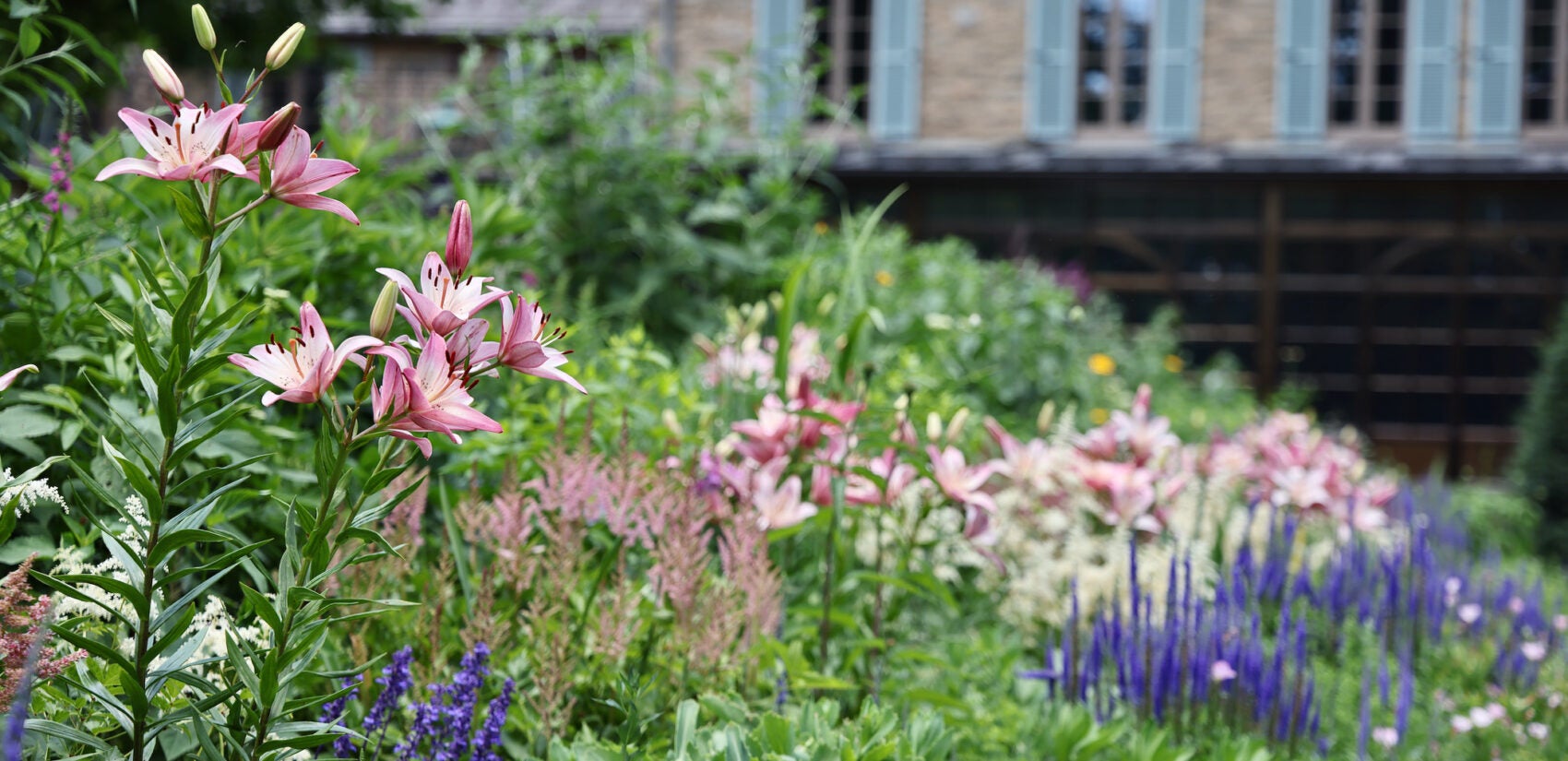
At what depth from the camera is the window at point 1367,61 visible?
13.3m

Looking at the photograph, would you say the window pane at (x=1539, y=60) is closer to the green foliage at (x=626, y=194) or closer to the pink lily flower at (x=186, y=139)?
the green foliage at (x=626, y=194)

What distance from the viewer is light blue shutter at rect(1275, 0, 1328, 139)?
13.1m

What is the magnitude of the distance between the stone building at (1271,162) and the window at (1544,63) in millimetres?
28

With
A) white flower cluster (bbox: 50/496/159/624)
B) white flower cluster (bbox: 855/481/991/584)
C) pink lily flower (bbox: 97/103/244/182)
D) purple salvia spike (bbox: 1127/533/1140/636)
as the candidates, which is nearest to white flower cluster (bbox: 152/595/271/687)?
white flower cluster (bbox: 50/496/159/624)

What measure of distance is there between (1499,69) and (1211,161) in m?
3.73

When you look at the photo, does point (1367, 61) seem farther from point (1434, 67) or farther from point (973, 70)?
point (973, 70)

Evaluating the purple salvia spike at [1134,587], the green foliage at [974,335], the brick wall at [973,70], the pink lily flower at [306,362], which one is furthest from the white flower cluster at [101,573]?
the brick wall at [973,70]

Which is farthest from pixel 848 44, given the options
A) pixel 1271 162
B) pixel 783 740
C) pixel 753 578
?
pixel 783 740

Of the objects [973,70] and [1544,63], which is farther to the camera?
[973,70]

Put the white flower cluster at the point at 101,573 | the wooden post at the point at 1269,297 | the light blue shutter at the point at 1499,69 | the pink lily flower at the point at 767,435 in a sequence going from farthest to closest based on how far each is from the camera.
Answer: the light blue shutter at the point at 1499,69
the wooden post at the point at 1269,297
the pink lily flower at the point at 767,435
the white flower cluster at the point at 101,573

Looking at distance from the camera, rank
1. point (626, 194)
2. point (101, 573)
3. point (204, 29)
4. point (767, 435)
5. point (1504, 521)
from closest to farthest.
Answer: point (204, 29), point (101, 573), point (767, 435), point (626, 194), point (1504, 521)

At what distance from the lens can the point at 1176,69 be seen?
13336mm

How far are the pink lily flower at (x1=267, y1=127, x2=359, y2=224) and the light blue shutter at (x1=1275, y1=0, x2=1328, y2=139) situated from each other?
1392 centimetres

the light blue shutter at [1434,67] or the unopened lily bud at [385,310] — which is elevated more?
the light blue shutter at [1434,67]
